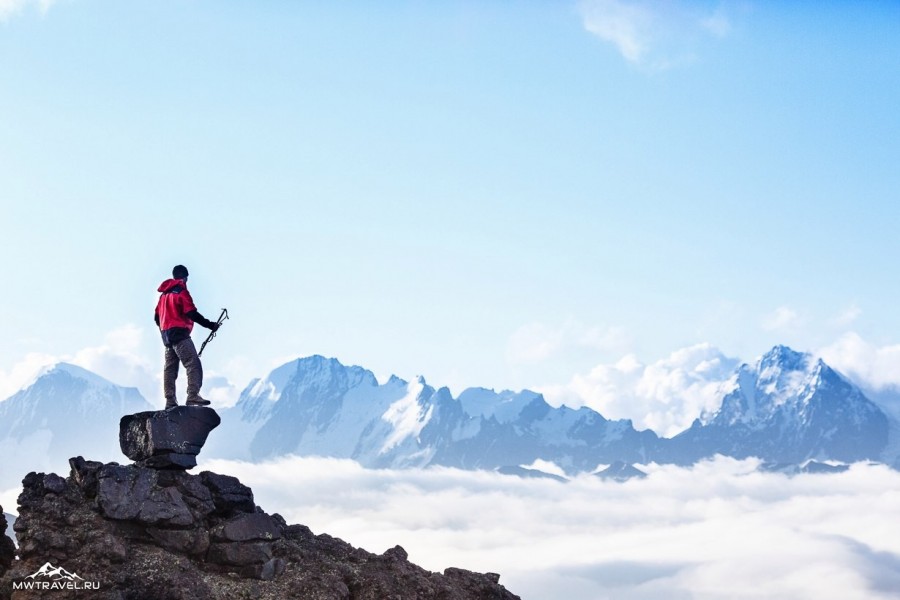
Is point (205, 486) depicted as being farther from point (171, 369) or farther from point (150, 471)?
point (171, 369)

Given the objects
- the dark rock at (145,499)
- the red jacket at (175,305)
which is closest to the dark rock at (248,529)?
the dark rock at (145,499)

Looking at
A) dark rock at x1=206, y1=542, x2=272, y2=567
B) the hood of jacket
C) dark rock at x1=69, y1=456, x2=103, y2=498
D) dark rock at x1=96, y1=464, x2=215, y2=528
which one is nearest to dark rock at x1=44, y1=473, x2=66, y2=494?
dark rock at x1=69, y1=456, x2=103, y2=498

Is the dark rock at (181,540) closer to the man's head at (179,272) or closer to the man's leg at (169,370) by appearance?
the man's leg at (169,370)

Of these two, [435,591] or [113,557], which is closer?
[113,557]

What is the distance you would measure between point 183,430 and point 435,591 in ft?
29.5

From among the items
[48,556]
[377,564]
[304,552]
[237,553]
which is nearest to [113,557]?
[48,556]

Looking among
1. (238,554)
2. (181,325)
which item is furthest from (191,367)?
(238,554)

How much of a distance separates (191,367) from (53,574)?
25.0 feet

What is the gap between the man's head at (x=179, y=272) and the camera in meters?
29.4

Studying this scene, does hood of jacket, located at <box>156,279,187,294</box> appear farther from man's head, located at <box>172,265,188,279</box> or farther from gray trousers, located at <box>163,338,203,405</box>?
gray trousers, located at <box>163,338,203,405</box>

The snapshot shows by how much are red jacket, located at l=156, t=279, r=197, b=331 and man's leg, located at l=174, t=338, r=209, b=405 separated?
58cm

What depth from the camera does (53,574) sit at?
2392cm

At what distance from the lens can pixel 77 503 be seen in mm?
26047

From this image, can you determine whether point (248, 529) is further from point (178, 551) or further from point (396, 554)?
point (396, 554)
